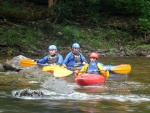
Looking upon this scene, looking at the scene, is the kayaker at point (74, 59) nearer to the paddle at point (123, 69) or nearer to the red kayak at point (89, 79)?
the paddle at point (123, 69)

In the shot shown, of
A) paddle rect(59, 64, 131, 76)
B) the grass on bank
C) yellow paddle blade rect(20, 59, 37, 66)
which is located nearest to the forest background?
Answer: the grass on bank

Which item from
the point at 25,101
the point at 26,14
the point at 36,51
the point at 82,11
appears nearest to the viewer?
the point at 25,101

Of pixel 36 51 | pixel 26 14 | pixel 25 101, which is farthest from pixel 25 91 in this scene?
pixel 26 14

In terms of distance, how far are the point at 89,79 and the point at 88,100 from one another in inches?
94.2

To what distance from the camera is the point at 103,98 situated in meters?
8.29

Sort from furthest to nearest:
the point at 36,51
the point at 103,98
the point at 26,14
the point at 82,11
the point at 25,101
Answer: the point at 82,11
the point at 26,14
the point at 36,51
the point at 103,98
the point at 25,101

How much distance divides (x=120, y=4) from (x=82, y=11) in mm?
2184

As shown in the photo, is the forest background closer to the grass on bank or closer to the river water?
the grass on bank

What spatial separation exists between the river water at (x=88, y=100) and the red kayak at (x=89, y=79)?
168 millimetres

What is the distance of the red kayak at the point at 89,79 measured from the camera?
1029 centimetres

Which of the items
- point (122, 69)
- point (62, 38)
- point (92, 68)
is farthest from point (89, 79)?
point (62, 38)

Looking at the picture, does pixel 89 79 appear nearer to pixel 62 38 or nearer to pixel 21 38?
pixel 21 38

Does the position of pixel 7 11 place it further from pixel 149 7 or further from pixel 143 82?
pixel 143 82

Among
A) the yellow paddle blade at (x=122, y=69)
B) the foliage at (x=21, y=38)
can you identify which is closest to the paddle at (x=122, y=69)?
the yellow paddle blade at (x=122, y=69)
